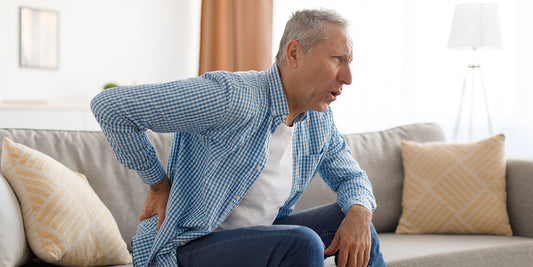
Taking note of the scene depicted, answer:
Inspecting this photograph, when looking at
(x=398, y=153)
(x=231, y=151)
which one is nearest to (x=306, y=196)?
(x=398, y=153)

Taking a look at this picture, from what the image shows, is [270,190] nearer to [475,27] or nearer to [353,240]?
[353,240]

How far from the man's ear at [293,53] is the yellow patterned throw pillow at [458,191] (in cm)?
111

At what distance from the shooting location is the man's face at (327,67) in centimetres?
153

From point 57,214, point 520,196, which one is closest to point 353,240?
point 57,214

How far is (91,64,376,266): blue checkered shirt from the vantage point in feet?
4.54

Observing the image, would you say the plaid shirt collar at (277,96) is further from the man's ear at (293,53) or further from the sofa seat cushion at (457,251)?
the sofa seat cushion at (457,251)

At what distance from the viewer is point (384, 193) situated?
97.8 inches

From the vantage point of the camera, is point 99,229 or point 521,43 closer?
point 99,229

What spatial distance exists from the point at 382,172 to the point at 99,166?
3.77 ft

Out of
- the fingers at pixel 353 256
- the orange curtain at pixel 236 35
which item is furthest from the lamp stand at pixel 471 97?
the fingers at pixel 353 256

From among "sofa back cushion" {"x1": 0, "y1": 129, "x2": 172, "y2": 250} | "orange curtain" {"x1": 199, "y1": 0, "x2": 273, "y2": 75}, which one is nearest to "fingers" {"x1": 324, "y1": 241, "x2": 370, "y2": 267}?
"sofa back cushion" {"x1": 0, "y1": 129, "x2": 172, "y2": 250}

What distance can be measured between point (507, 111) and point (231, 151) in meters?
2.50

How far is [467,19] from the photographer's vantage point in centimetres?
326

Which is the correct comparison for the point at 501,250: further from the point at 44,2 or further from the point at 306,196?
the point at 44,2
